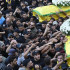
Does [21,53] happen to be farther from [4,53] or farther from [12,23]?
[12,23]

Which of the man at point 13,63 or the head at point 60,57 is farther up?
the head at point 60,57

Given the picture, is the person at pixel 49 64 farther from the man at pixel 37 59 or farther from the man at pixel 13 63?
the man at pixel 13 63

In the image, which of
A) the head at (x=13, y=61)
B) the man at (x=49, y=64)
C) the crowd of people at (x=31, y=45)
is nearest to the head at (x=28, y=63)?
the crowd of people at (x=31, y=45)

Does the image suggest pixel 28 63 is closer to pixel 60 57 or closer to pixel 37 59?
pixel 37 59

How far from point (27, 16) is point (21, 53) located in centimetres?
285

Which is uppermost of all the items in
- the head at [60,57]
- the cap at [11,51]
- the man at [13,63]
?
the head at [60,57]

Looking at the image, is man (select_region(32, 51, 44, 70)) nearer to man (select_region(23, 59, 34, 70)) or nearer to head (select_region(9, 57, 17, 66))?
man (select_region(23, 59, 34, 70))

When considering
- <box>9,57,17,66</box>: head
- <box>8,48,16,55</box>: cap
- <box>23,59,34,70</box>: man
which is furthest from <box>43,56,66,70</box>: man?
<box>8,48,16,55</box>: cap

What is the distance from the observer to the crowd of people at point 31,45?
5.48m

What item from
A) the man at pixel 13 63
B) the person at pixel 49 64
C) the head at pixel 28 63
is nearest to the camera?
the person at pixel 49 64

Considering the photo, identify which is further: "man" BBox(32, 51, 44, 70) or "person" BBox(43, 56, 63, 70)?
"man" BBox(32, 51, 44, 70)

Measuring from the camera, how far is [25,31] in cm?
731

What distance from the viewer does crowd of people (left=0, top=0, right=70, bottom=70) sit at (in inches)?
216

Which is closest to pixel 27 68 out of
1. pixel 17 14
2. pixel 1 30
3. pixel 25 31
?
pixel 25 31
